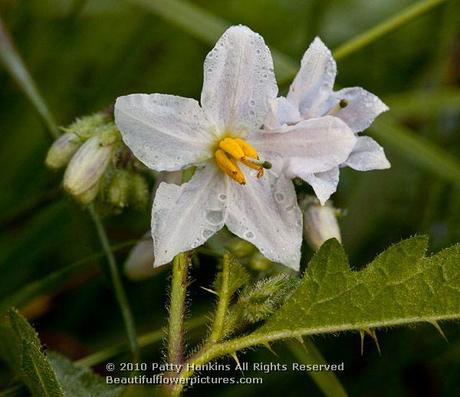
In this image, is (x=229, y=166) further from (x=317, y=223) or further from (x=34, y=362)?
(x=34, y=362)

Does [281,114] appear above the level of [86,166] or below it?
above

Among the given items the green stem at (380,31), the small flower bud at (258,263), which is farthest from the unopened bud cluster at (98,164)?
the green stem at (380,31)

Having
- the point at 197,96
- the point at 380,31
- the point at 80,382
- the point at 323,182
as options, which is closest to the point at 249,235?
the point at 323,182

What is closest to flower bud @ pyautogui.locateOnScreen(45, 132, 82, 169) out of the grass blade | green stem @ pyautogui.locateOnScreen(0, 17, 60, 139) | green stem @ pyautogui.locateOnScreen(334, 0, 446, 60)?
green stem @ pyautogui.locateOnScreen(0, 17, 60, 139)

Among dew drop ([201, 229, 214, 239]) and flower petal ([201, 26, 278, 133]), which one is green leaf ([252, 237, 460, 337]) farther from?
flower petal ([201, 26, 278, 133])

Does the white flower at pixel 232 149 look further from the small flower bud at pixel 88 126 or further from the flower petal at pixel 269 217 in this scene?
the small flower bud at pixel 88 126

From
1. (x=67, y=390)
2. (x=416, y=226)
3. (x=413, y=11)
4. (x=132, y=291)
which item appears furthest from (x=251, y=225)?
(x=416, y=226)
